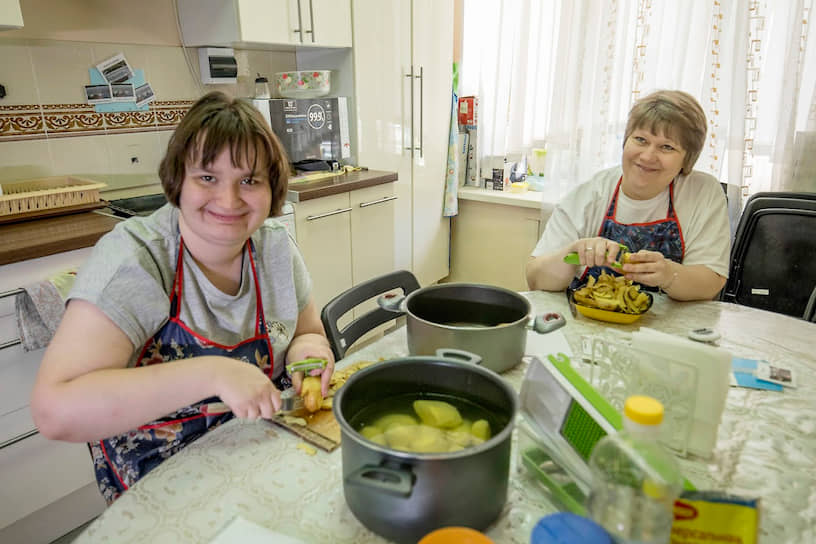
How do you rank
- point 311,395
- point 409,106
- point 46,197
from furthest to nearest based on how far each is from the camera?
point 409,106, point 46,197, point 311,395

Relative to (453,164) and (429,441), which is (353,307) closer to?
(429,441)

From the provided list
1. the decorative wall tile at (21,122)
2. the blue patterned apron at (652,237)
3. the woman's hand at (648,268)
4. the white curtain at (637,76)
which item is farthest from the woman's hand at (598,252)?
the decorative wall tile at (21,122)

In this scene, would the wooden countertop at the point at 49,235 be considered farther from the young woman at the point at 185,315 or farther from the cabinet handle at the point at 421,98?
the cabinet handle at the point at 421,98

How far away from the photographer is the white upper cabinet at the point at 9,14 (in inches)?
60.4

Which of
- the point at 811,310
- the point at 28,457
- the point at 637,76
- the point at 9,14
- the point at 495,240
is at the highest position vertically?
the point at 9,14

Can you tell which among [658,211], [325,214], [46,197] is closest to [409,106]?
[325,214]

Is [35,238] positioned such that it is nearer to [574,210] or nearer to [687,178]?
[574,210]

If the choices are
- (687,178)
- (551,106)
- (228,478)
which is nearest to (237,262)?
(228,478)

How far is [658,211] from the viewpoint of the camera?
5.18 ft

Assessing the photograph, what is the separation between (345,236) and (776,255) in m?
1.70

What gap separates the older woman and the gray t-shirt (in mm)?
724

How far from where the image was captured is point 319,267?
2.45 meters

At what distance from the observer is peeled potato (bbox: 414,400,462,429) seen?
0.71 meters

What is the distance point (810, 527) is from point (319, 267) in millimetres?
2014
